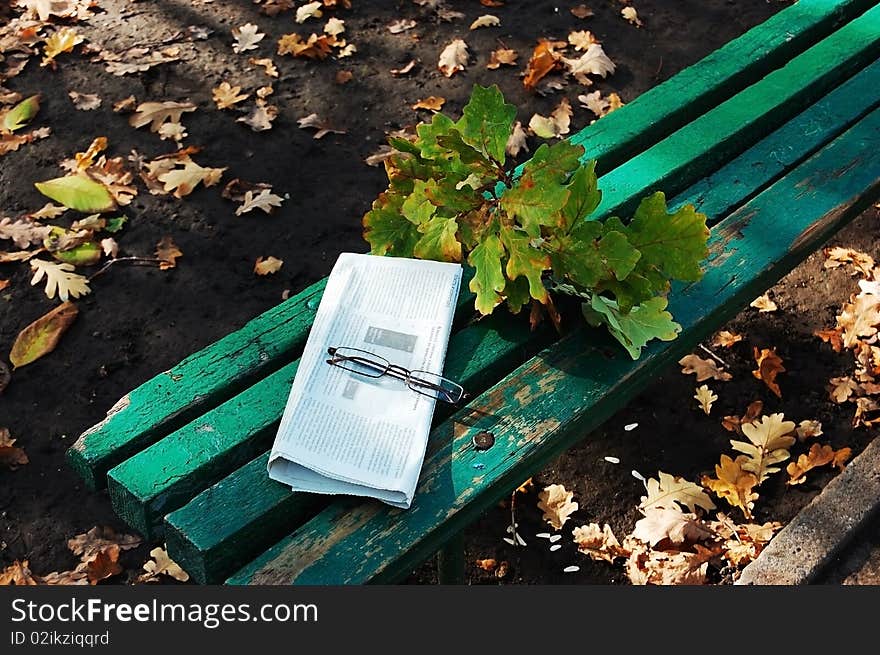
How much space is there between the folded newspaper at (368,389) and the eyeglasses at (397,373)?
0.01 m

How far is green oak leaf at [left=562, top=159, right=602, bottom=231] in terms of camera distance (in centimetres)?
185

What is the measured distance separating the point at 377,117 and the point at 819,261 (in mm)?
1714

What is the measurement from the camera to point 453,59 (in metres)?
4.01

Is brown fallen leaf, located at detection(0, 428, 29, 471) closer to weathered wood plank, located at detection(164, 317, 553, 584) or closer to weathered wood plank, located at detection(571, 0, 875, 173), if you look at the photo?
weathered wood plank, located at detection(164, 317, 553, 584)

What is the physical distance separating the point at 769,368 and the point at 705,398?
235 millimetres

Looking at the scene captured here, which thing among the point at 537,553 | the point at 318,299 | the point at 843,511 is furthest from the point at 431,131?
the point at 843,511

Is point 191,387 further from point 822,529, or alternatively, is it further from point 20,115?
point 20,115

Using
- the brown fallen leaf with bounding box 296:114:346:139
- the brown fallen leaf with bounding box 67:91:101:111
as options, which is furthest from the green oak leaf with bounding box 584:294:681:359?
the brown fallen leaf with bounding box 67:91:101:111

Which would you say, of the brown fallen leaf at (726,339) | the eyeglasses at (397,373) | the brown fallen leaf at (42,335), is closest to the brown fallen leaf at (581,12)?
the brown fallen leaf at (726,339)

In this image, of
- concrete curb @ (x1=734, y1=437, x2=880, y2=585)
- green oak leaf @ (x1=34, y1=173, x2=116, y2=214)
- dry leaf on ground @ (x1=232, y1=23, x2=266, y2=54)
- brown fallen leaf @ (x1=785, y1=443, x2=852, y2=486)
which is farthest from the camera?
dry leaf on ground @ (x1=232, y1=23, x2=266, y2=54)

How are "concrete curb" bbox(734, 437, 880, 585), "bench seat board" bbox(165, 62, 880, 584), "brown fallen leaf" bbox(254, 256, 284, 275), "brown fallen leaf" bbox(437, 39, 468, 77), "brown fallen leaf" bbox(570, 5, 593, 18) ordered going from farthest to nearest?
1. "brown fallen leaf" bbox(570, 5, 593, 18)
2. "brown fallen leaf" bbox(437, 39, 468, 77)
3. "brown fallen leaf" bbox(254, 256, 284, 275)
4. "concrete curb" bbox(734, 437, 880, 585)
5. "bench seat board" bbox(165, 62, 880, 584)

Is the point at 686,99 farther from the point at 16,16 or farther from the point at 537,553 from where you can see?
the point at 16,16

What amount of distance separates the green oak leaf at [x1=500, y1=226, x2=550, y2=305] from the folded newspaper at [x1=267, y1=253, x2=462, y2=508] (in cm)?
25

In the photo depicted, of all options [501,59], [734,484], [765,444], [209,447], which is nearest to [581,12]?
[501,59]
